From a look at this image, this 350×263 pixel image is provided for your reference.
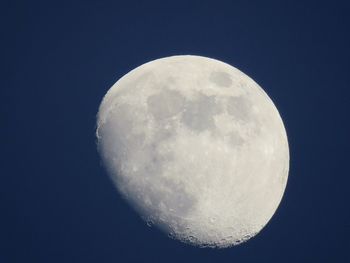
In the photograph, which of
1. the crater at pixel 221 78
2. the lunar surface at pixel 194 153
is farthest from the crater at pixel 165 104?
the crater at pixel 221 78

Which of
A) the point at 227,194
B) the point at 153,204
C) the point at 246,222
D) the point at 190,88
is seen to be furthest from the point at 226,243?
the point at 190,88

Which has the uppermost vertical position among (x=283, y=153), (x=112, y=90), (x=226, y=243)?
(x=112, y=90)

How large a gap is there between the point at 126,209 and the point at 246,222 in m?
2.56

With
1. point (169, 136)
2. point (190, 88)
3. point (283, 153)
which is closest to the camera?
point (169, 136)

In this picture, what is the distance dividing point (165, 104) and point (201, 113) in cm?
75

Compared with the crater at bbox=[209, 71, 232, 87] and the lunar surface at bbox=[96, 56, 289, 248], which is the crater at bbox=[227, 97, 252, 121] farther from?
the crater at bbox=[209, 71, 232, 87]

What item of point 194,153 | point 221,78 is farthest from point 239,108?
point 194,153

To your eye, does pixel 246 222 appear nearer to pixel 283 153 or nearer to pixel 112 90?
pixel 283 153

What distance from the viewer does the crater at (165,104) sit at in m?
7.53

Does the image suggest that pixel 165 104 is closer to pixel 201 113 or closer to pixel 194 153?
pixel 201 113

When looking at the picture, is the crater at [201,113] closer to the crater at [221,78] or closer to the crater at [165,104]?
the crater at [165,104]

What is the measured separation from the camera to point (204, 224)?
7.57 meters

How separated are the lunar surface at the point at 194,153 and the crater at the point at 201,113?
0.07 feet

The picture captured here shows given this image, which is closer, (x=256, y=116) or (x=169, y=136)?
(x=169, y=136)
